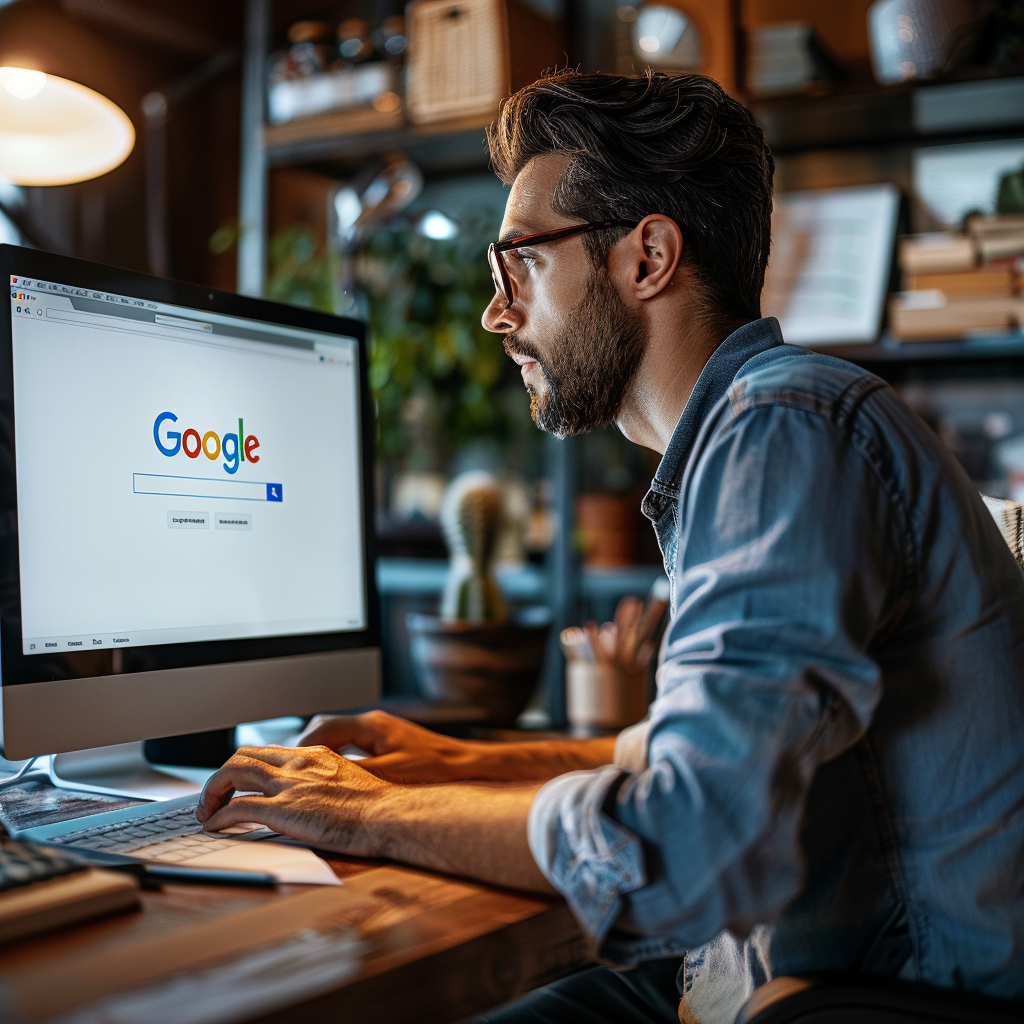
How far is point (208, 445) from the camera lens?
1059 mm

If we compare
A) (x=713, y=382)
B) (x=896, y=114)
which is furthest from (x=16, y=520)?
(x=896, y=114)

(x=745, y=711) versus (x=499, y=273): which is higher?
(x=499, y=273)

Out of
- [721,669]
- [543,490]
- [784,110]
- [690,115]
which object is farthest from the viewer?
[543,490]

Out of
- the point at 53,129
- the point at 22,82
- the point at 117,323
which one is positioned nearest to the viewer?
the point at 117,323

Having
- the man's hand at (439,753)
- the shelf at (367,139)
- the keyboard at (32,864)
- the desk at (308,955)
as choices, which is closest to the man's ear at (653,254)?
the man's hand at (439,753)

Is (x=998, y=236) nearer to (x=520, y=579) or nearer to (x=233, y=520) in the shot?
(x=520, y=579)

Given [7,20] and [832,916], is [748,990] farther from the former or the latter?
[7,20]

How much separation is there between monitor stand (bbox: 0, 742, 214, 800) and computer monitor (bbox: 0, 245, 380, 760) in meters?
0.06

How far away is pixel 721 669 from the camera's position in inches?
25.2

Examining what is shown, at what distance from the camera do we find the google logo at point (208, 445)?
1016 millimetres

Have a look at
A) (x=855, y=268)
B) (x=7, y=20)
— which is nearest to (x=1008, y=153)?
(x=855, y=268)

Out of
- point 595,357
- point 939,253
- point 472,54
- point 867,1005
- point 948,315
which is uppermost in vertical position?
point 472,54

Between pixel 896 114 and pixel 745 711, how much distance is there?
186 cm

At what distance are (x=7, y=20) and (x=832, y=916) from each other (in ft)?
8.82
